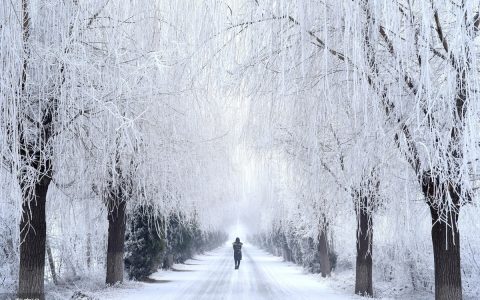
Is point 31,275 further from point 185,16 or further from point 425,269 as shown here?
point 425,269

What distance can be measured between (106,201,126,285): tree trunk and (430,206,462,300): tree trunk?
416 inches

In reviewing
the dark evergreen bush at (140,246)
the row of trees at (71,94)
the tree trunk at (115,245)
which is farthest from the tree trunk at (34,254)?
the dark evergreen bush at (140,246)

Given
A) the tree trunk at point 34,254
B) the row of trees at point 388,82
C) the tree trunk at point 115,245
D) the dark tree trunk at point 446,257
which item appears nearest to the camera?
the row of trees at point 388,82

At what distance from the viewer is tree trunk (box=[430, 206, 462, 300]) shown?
7656mm

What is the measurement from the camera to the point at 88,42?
30.6 ft

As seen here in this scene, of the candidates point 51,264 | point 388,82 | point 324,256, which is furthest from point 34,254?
point 324,256

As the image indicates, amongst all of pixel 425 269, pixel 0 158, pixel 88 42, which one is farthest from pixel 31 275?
pixel 425 269

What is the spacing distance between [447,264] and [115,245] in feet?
35.9

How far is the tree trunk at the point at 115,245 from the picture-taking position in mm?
16141

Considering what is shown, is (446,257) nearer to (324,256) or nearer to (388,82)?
(388,82)

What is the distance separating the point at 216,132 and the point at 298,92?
11834 millimetres

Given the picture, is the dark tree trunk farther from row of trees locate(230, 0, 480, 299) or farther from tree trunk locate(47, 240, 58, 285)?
tree trunk locate(47, 240, 58, 285)

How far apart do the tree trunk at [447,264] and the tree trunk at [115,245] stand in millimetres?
10561

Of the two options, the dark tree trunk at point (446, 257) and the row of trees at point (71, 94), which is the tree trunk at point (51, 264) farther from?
the dark tree trunk at point (446, 257)
